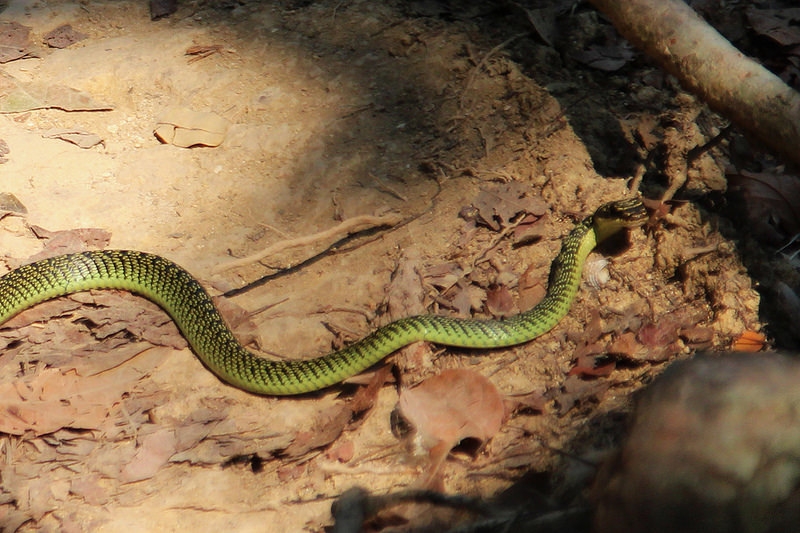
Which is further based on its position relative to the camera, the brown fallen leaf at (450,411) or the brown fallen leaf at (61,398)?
the brown fallen leaf at (61,398)

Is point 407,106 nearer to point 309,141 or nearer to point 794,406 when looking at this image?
point 309,141

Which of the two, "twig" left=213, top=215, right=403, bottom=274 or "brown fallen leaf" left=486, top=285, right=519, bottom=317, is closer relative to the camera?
"brown fallen leaf" left=486, top=285, right=519, bottom=317

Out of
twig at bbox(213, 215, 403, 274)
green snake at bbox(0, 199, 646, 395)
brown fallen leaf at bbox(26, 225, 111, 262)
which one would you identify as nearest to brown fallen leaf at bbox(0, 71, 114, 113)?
brown fallen leaf at bbox(26, 225, 111, 262)

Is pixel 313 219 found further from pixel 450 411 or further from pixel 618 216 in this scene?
pixel 618 216

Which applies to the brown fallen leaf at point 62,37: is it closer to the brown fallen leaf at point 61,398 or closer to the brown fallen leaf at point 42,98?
the brown fallen leaf at point 42,98

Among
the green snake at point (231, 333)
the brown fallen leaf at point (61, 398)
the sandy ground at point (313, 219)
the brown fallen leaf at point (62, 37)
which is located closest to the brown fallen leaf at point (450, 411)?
the sandy ground at point (313, 219)

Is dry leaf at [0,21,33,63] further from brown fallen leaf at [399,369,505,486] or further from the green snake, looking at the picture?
brown fallen leaf at [399,369,505,486]
